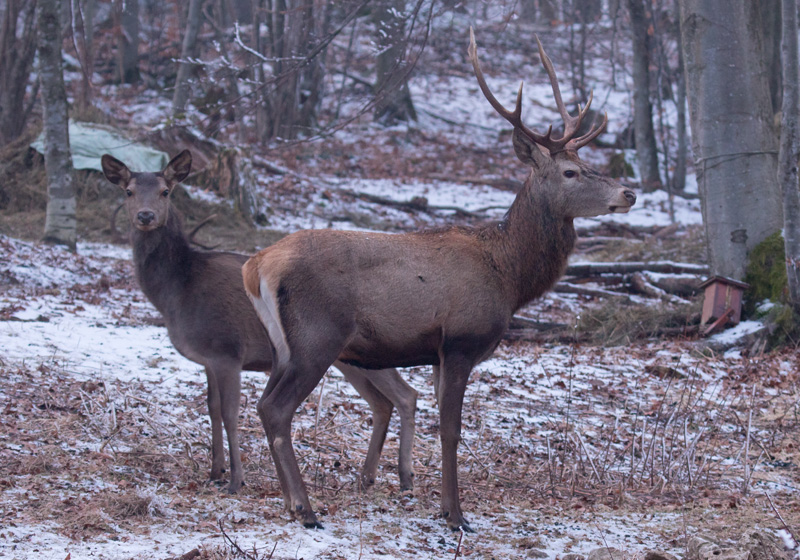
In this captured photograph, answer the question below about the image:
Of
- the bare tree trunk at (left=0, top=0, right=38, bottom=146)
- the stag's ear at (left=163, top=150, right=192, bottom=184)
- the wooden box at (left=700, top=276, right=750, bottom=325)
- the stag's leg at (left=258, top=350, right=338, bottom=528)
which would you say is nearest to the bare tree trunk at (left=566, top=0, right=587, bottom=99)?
the bare tree trunk at (left=0, top=0, right=38, bottom=146)

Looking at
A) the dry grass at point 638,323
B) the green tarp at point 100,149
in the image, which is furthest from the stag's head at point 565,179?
the green tarp at point 100,149

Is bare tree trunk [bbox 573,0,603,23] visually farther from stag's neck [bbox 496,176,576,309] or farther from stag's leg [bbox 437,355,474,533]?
stag's leg [bbox 437,355,474,533]

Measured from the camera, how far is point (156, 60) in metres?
29.4

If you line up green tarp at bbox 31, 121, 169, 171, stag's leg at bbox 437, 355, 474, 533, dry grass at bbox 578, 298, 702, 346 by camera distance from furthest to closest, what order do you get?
green tarp at bbox 31, 121, 169, 171, dry grass at bbox 578, 298, 702, 346, stag's leg at bbox 437, 355, 474, 533

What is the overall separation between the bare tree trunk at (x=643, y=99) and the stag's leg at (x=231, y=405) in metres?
17.7

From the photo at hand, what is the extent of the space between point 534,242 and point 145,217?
10.2 ft

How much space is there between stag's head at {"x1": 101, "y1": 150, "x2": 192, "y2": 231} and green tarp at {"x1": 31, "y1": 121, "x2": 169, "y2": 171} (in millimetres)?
8671

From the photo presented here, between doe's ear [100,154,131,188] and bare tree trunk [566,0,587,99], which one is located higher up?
bare tree trunk [566,0,587,99]

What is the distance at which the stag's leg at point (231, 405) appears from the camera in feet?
17.5

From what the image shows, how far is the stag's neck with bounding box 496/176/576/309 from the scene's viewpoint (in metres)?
5.30

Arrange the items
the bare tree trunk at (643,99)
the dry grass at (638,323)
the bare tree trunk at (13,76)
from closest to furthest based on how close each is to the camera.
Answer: the dry grass at (638,323) → the bare tree trunk at (13,76) → the bare tree trunk at (643,99)

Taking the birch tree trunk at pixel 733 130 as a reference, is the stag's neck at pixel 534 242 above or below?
below

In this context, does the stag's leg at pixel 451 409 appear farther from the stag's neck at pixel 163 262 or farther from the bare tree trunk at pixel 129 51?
A: the bare tree trunk at pixel 129 51

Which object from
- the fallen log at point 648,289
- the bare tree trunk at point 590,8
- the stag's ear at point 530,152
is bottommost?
the fallen log at point 648,289
